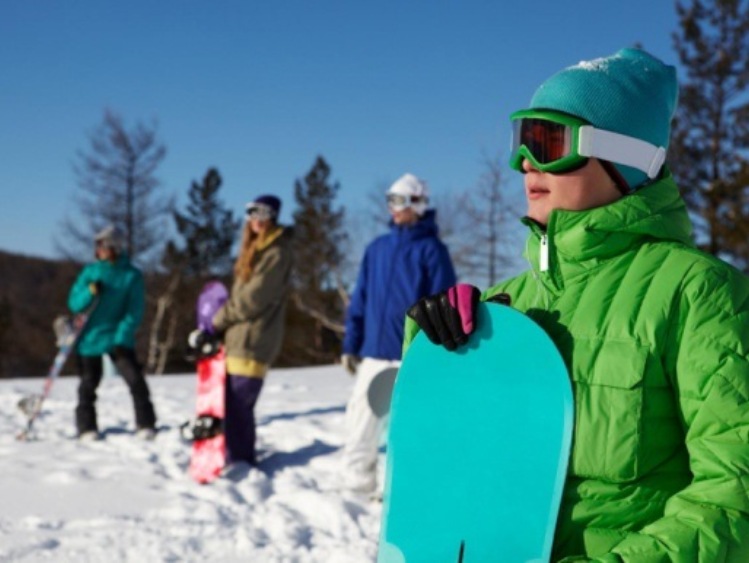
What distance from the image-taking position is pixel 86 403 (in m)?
6.58

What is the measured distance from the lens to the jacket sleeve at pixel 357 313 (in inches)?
208

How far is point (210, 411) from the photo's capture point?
5562 mm

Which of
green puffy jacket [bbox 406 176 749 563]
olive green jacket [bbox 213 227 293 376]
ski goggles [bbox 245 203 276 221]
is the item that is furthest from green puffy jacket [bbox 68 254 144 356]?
green puffy jacket [bbox 406 176 749 563]

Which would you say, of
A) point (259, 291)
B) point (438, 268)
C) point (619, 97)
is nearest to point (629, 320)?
point (619, 97)

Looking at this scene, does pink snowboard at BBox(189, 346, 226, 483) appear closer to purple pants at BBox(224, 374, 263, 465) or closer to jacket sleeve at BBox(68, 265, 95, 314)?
purple pants at BBox(224, 374, 263, 465)

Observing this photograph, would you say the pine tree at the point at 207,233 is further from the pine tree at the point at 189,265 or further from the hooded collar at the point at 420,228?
the hooded collar at the point at 420,228

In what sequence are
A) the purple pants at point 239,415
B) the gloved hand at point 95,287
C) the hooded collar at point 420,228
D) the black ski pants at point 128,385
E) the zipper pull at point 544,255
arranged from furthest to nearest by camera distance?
1. the gloved hand at point 95,287
2. the black ski pants at point 128,385
3. the purple pants at point 239,415
4. the hooded collar at point 420,228
5. the zipper pull at point 544,255

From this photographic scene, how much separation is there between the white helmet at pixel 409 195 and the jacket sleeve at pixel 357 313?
16.9 inches

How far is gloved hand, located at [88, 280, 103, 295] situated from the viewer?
265 inches

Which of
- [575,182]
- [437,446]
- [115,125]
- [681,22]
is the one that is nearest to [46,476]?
[437,446]

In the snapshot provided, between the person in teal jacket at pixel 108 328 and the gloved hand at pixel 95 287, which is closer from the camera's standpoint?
the person in teal jacket at pixel 108 328

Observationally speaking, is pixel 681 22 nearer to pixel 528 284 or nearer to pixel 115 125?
pixel 115 125

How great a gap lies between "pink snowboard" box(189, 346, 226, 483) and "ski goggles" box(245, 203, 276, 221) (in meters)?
1.03

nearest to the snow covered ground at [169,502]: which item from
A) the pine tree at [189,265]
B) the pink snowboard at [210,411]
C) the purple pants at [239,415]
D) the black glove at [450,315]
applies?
the pink snowboard at [210,411]
